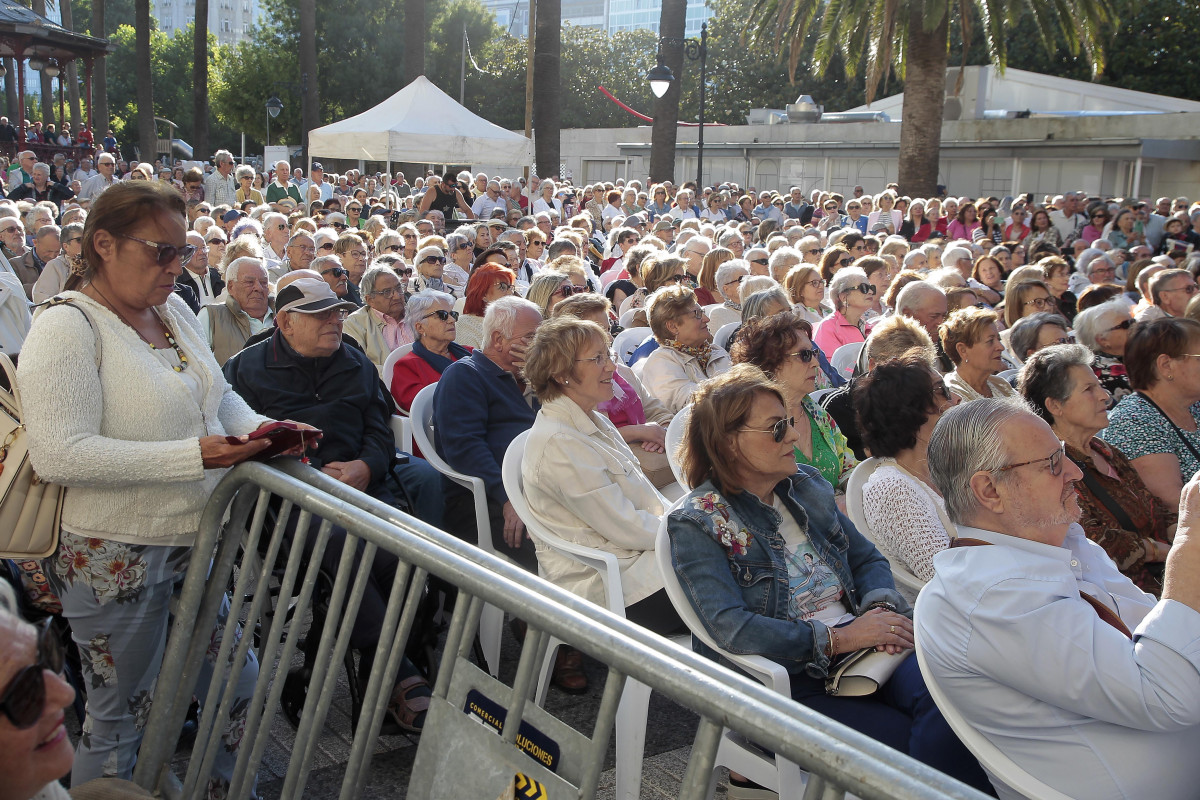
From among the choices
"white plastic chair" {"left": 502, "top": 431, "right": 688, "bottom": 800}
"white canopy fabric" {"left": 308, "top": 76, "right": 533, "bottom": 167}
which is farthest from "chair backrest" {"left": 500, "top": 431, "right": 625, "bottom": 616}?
"white canopy fabric" {"left": 308, "top": 76, "right": 533, "bottom": 167}

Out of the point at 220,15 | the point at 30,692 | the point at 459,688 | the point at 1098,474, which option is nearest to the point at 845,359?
the point at 1098,474

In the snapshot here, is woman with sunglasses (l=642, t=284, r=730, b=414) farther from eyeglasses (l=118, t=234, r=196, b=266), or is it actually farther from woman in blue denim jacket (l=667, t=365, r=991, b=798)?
eyeglasses (l=118, t=234, r=196, b=266)

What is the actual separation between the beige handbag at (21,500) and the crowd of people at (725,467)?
7 cm

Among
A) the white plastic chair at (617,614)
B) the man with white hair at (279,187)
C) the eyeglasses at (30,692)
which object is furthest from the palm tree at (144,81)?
the eyeglasses at (30,692)

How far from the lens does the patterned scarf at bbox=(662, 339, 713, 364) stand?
5.80 meters

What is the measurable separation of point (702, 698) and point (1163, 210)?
1809 centimetres

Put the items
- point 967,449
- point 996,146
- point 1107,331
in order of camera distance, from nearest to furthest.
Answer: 1. point 967,449
2. point 1107,331
3. point 996,146

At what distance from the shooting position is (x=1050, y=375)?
4.08m

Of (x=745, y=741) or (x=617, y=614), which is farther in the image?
(x=745, y=741)

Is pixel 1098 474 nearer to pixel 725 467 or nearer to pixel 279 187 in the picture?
pixel 725 467

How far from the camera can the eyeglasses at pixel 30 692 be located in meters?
1.33

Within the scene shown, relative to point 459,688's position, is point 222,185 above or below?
above

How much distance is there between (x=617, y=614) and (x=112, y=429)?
139cm

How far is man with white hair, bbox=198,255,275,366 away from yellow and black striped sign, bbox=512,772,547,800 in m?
4.82
